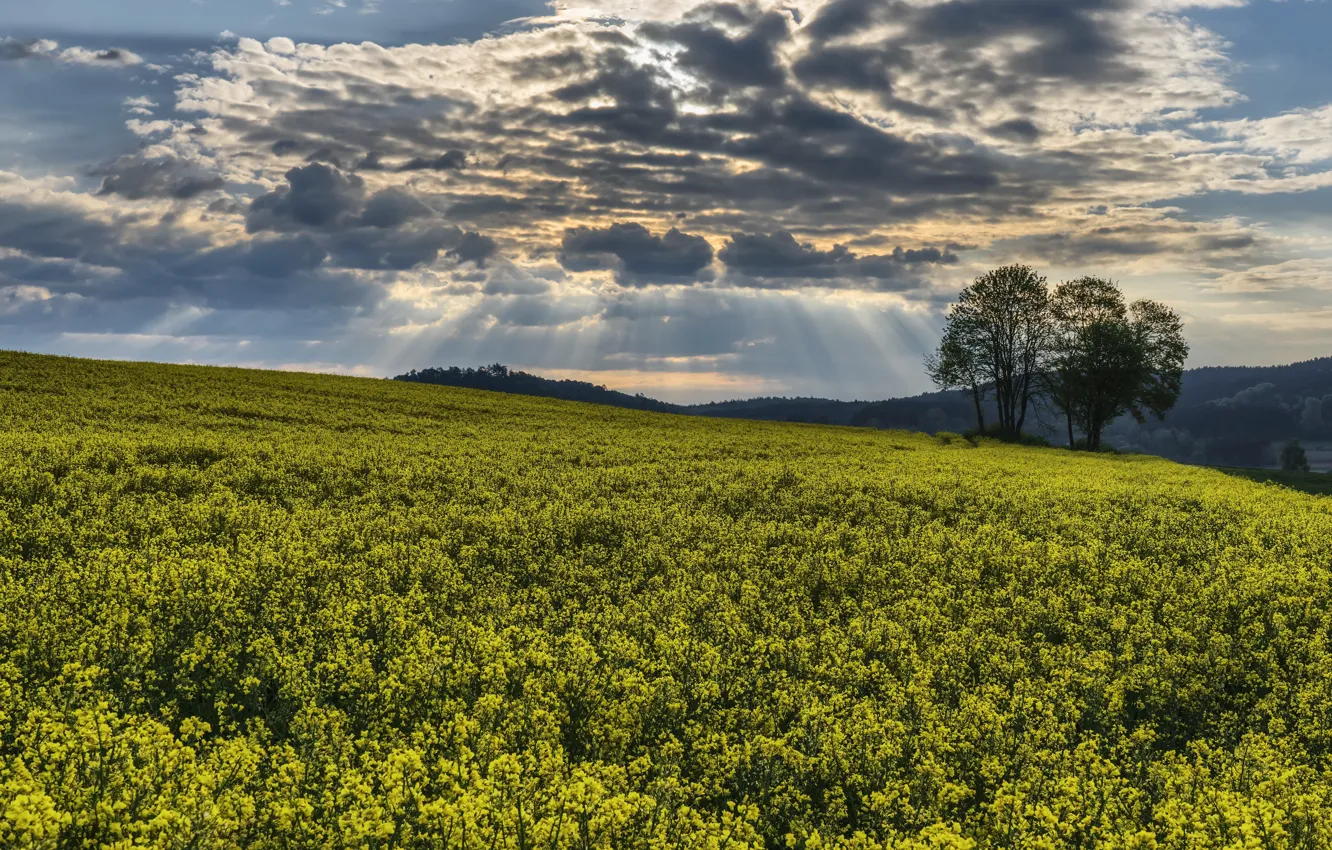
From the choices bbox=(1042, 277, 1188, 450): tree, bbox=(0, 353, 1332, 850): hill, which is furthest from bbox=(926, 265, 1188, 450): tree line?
bbox=(0, 353, 1332, 850): hill

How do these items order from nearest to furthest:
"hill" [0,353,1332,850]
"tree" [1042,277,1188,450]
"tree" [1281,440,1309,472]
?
"hill" [0,353,1332,850] < "tree" [1042,277,1188,450] < "tree" [1281,440,1309,472]

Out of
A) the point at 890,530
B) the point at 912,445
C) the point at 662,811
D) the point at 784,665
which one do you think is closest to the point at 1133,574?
the point at 890,530

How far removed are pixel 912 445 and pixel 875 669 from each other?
4705cm

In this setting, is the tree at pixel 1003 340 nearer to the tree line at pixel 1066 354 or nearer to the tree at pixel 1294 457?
the tree line at pixel 1066 354

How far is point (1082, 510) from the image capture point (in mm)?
27672

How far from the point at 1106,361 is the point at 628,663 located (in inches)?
3324

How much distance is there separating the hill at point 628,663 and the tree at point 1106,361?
62129mm

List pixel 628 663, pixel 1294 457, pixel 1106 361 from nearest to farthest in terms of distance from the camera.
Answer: pixel 628 663 → pixel 1106 361 → pixel 1294 457

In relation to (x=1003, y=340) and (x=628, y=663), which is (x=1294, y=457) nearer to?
(x=1003, y=340)

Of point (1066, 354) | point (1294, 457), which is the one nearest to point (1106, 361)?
point (1066, 354)

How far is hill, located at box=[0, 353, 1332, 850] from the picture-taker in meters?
8.20

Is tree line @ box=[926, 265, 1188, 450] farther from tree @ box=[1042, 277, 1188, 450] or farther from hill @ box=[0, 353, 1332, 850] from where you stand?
hill @ box=[0, 353, 1332, 850]

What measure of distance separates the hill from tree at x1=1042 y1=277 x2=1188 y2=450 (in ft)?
204

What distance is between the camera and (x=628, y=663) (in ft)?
42.8
